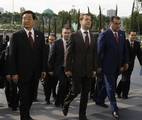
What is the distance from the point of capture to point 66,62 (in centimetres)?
759

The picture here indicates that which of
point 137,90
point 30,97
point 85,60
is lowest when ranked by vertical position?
point 137,90

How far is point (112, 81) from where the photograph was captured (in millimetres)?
8133

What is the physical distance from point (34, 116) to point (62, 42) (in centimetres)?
186

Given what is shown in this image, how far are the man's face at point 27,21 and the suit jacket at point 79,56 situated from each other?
871 millimetres

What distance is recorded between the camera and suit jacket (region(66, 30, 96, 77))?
24.8ft

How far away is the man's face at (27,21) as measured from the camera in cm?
702

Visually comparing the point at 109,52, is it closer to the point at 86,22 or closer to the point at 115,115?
the point at 86,22

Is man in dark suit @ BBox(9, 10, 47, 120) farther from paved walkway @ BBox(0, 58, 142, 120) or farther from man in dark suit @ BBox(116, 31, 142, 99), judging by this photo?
man in dark suit @ BBox(116, 31, 142, 99)

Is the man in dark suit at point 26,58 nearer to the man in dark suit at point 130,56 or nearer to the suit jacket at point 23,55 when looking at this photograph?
the suit jacket at point 23,55

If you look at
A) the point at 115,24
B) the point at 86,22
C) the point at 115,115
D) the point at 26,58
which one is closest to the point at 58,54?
the point at 115,24

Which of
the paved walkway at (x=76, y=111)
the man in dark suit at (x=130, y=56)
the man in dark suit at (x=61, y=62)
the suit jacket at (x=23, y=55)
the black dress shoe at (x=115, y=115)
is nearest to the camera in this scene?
the suit jacket at (x=23, y=55)

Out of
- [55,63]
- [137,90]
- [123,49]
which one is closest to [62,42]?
[55,63]

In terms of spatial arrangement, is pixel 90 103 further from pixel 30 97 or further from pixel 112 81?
pixel 30 97

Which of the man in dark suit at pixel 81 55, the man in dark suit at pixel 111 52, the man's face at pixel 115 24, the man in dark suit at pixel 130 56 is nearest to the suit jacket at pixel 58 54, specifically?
the man in dark suit at pixel 111 52
